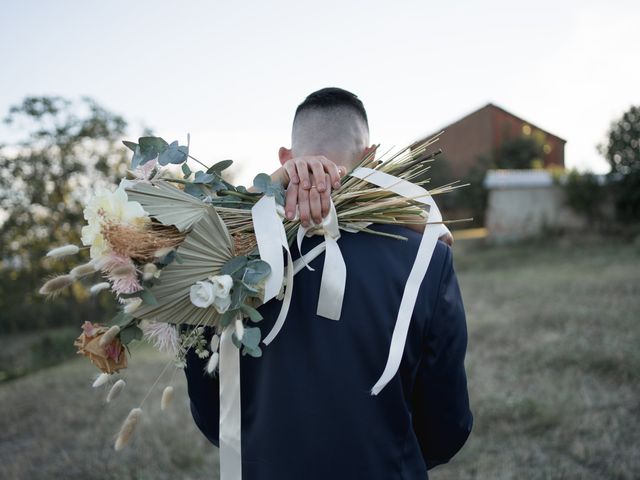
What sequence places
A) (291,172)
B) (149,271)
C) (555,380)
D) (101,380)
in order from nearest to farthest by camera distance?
1. (149,271)
2. (101,380)
3. (291,172)
4. (555,380)

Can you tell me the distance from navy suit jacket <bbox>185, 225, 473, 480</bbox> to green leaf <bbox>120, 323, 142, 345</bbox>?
32 centimetres

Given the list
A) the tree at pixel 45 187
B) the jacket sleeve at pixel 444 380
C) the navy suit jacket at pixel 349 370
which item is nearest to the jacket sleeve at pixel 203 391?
the navy suit jacket at pixel 349 370

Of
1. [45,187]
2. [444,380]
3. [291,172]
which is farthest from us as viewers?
[45,187]

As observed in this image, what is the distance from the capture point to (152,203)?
1.36 metres

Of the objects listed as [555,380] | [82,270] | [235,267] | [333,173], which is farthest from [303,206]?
[555,380]

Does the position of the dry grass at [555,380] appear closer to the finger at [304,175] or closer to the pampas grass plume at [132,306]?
the finger at [304,175]

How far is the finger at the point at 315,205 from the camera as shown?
1408 mm

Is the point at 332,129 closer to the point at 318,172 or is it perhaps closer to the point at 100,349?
the point at 318,172

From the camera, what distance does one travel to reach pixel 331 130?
5.89 ft

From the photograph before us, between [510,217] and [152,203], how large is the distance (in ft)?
66.0

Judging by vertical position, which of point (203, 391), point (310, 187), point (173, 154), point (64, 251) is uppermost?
point (173, 154)

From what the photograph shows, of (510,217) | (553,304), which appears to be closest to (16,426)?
(553,304)

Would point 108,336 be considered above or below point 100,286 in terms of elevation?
below

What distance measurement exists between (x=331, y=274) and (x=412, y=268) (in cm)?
22
